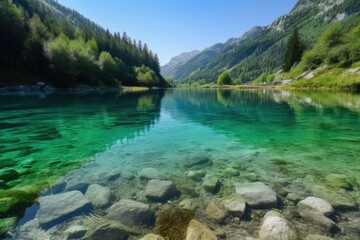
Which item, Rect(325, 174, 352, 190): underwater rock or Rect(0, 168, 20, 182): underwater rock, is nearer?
Rect(325, 174, 352, 190): underwater rock

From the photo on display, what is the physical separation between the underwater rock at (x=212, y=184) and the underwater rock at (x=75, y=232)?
4.20 meters

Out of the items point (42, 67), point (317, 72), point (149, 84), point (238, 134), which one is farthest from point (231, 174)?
point (149, 84)

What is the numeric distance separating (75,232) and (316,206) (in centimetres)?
Answer: 663

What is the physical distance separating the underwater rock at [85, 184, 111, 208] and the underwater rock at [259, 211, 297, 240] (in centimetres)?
465

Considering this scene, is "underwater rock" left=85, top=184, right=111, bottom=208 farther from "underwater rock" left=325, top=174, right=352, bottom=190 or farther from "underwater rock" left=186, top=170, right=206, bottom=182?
"underwater rock" left=325, top=174, right=352, bottom=190

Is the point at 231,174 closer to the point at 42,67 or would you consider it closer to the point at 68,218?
the point at 68,218

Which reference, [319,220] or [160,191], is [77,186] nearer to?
[160,191]

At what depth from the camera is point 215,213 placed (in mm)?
6414

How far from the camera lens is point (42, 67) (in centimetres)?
7775

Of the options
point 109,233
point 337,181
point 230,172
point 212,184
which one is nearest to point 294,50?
point 337,181

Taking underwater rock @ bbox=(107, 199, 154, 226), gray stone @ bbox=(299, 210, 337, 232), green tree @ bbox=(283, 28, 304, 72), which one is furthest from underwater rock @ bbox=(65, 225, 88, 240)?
green tree @ bbox=(283, 28, 304, 72)

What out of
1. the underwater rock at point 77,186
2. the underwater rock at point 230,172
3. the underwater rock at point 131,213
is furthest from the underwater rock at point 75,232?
the underwater rock at point 230,172

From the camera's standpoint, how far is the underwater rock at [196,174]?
29.4 ft

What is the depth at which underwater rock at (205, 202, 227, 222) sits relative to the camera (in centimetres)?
622
